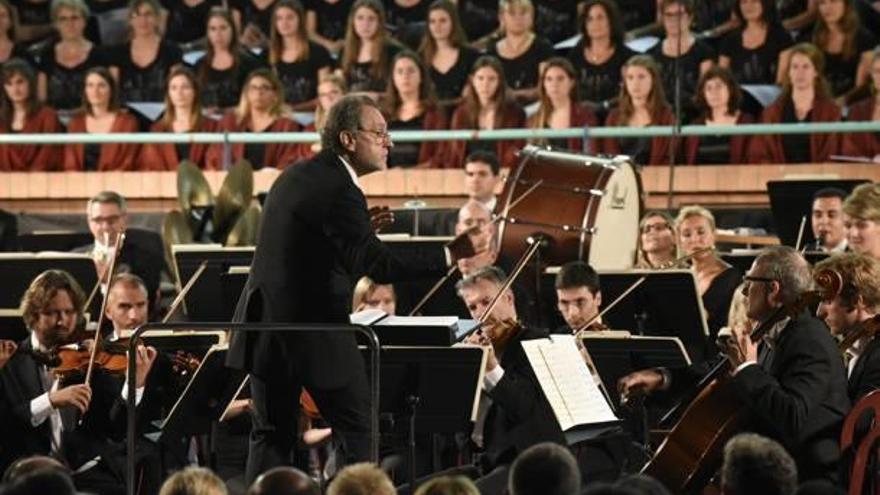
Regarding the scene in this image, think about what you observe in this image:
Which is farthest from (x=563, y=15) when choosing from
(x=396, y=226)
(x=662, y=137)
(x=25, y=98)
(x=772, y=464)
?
(x=772, y=464)

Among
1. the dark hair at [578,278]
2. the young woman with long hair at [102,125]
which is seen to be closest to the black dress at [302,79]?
the young woman with long hair at [102,125]

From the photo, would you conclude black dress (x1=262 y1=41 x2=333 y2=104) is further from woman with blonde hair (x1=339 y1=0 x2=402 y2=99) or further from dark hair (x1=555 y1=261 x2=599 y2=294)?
dark hair (x1=555 y1=261 x2=599 y2=294)

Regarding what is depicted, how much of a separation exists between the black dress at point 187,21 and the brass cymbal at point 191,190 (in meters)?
2.44

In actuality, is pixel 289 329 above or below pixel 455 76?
below

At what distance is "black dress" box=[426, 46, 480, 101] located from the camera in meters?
12.9

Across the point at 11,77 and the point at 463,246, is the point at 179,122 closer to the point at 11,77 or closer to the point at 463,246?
the point at 11,77

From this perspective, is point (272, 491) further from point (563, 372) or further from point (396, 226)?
point (396, 226)

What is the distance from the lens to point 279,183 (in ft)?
23.5

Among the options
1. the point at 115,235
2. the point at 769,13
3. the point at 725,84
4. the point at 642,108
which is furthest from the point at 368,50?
the point at 115,235

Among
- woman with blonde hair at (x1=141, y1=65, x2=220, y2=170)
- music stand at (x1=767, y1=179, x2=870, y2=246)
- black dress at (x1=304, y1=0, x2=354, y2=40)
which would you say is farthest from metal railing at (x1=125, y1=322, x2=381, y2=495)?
black dress at (x1=304, y1=0, x2=354, y2=40)

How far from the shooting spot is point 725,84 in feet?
39.3

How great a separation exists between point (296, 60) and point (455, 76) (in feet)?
3.24

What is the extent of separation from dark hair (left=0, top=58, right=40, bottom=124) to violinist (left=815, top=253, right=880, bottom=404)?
6704mm

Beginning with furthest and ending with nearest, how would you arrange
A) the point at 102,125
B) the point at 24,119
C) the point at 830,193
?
the point at 24,119 → the point at 102,125 → the point at 830,193
